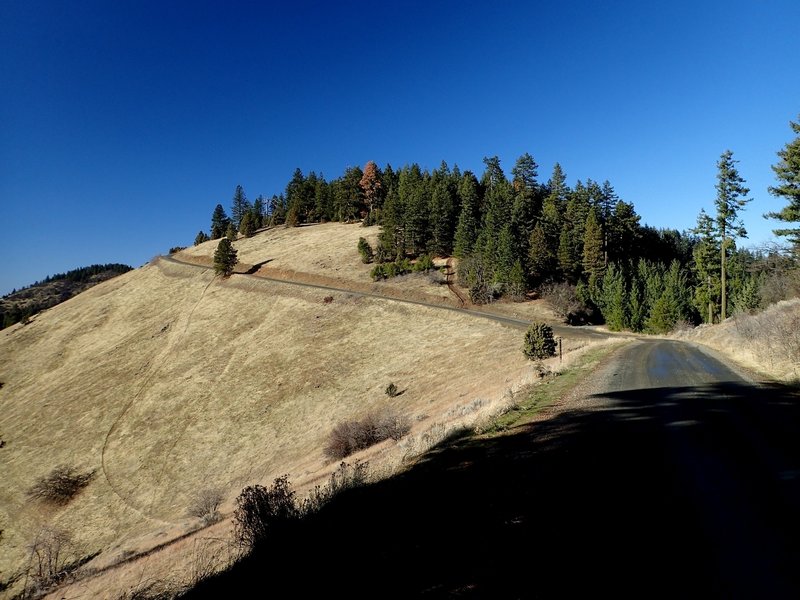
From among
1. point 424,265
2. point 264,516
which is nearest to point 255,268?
point 424,265

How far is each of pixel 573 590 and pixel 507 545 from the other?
1062mm

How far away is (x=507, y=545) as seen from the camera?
17.0 feet

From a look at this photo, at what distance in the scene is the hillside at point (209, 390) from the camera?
81.8 feet

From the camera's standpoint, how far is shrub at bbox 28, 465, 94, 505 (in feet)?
95.8

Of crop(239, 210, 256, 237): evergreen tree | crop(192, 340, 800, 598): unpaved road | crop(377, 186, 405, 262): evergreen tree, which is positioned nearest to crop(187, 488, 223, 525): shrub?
crop(192, 340, 800, 598): unpaved road

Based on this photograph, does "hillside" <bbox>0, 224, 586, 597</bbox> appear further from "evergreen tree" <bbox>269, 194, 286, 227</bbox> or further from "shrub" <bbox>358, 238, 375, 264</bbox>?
"evergreen tree" <bbox>269, 194, 286, 227</bbox>

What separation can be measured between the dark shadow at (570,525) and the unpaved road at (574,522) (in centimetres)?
2

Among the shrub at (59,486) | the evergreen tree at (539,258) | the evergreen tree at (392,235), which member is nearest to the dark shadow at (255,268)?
the evergreen tree at (392,235)

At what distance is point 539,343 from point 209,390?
32.8 meters

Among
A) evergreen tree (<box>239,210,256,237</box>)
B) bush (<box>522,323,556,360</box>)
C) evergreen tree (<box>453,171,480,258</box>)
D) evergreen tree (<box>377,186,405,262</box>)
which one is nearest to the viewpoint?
bush (<box>522,323,556,360</box>)

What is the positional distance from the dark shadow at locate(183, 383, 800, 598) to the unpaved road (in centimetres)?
2

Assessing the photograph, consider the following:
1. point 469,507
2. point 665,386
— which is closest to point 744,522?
point 469,507

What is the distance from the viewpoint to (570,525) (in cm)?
545

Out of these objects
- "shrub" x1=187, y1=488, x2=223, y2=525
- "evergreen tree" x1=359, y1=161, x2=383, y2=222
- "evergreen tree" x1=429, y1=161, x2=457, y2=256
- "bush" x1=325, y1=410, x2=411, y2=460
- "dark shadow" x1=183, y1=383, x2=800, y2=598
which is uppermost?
"evergreen tree" x1=359, y1=161, x2=383, y2=222
